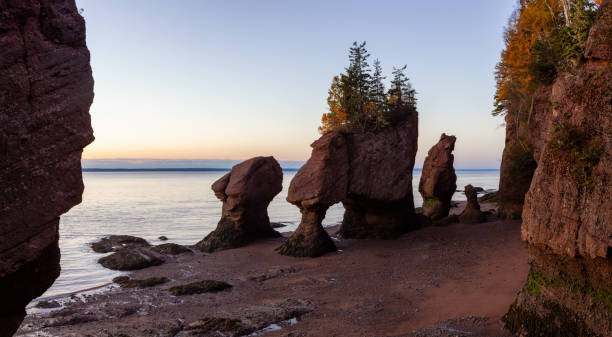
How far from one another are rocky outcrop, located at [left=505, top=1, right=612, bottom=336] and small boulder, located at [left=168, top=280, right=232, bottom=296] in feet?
36.2

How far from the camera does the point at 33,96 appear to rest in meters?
6.03

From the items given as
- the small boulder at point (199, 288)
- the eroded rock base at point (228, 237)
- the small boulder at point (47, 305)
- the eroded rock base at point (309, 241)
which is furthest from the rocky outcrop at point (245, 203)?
the small boulder at point (47, 305)

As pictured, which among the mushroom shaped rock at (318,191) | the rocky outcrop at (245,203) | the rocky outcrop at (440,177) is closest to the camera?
the mushroom shaped rock at (318,191)

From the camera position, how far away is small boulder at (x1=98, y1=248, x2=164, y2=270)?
2200 centimetres

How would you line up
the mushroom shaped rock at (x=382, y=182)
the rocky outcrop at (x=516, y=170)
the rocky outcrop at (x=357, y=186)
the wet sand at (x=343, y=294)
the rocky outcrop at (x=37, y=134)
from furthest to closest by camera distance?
the rocky outcrop at (x=516, y=170), the mushroom shaped rock at (x=382, y=182), the rocky outcrop at (x=357, y=186), the wet sand at (x=343, y=294), the rocky outcrop at (x=37, y=134)

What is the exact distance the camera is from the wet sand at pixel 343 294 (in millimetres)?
12156

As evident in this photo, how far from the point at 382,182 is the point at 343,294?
34.4 feet

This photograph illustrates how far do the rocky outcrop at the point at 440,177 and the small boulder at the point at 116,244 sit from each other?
21641mm

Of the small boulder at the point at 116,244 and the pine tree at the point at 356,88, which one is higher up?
the pine tree at the point at 356,88

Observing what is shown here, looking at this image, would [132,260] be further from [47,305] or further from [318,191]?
[318,191]

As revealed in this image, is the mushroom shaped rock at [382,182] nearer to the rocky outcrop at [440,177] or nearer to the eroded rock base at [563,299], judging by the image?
the rocky outcrop at [440,177]

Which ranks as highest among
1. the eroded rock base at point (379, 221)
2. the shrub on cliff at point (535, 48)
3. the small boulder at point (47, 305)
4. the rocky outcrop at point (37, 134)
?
the shrub on cliff at point (535, 48)

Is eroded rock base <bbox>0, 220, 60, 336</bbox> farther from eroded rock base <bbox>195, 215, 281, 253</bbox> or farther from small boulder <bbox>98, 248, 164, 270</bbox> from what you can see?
eroded rock base <bbox>195, 215, 281, 253</bbox>

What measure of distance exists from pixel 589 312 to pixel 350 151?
17079mm
